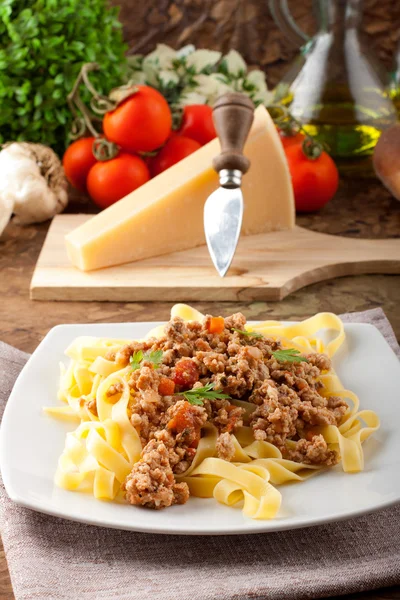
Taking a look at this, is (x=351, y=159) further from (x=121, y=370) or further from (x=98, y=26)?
(x=121, y=370)

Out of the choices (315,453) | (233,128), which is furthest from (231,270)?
(315,453)

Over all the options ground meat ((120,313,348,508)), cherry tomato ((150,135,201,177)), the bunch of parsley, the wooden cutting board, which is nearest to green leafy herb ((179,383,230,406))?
ground meat ((120,313,348,508))

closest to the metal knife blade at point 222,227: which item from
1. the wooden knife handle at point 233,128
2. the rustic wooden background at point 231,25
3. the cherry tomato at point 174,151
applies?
the wooden knife handle at point 233,128

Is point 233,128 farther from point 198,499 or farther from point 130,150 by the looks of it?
point 198,499

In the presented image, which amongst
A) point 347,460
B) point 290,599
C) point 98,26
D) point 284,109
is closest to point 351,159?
point 284,109

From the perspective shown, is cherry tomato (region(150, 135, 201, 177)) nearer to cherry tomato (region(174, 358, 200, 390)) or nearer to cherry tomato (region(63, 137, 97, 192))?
cherry tomato (region(63, 137, 97, 192))

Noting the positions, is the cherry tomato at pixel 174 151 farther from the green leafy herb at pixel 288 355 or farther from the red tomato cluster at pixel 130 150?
the green leafy herb at pixel 288 355

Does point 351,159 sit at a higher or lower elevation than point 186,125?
lower
